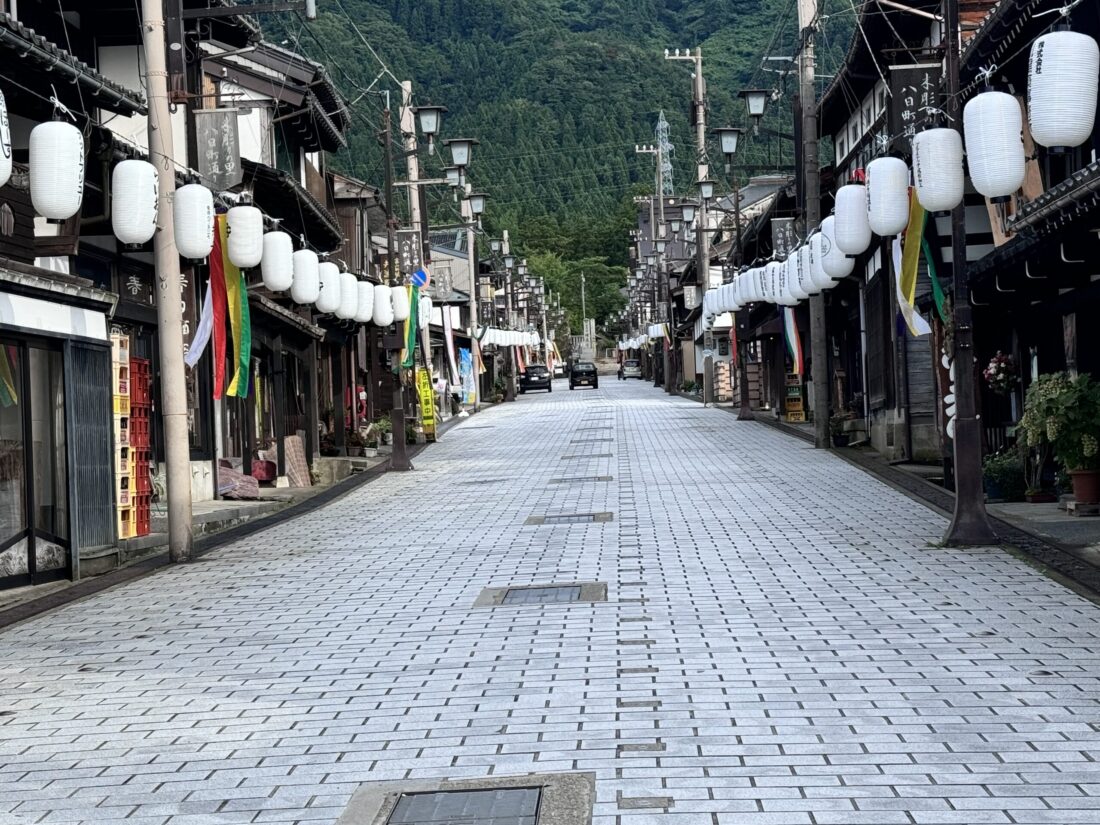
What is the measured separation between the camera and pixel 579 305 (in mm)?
172875

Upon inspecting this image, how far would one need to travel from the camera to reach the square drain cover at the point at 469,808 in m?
6.00

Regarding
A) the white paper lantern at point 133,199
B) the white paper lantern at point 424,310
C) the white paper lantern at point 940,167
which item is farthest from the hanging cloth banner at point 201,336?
the white paper lantern at point 424,310

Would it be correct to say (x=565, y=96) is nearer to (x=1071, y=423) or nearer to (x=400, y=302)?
(x=400, y=302)

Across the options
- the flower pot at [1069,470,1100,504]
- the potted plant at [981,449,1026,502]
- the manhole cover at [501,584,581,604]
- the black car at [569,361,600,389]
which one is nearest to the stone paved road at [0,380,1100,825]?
the manhole cover at [501,584,581,604]

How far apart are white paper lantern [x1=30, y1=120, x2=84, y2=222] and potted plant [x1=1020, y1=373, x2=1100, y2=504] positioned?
11142 mm

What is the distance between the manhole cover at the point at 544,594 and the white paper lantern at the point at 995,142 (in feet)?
18.2

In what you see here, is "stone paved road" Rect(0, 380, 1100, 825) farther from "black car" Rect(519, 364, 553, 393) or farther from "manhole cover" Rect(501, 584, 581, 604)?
"black car" Rect(519, 364, 553, 393)

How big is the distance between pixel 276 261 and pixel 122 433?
442cm

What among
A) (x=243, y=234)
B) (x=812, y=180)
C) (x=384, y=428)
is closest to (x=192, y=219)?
(x=243, y=234)

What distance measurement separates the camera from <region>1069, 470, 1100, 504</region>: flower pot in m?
16.8

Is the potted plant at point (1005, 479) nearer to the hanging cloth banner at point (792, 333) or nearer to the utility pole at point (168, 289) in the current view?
the utility pole at point (168, 289)

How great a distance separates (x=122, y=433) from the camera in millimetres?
17094

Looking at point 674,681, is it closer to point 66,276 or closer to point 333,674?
point 333,674

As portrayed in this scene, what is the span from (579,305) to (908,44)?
143678mm
